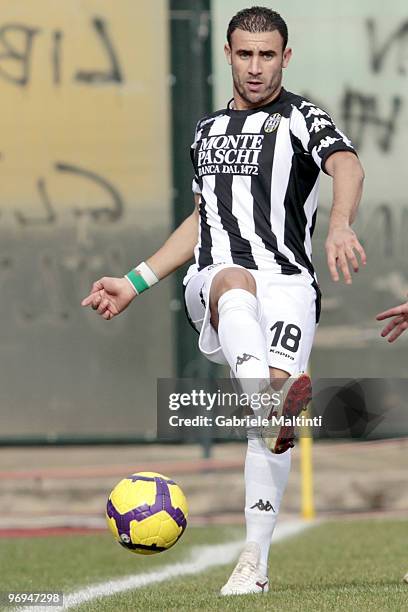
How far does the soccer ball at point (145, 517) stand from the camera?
5703 millimetres

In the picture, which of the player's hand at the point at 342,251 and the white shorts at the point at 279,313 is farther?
the white shorts at the point at 279,313

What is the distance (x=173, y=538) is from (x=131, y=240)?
6.14m

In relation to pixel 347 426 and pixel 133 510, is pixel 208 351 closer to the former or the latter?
pixel 133 510

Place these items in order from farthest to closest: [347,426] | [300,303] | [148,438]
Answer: [148,438]
[347,426]
[300,303]

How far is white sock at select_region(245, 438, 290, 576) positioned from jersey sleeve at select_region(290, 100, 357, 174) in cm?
117

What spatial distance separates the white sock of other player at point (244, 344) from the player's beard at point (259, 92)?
0.90 metres

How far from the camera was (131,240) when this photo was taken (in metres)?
11.7

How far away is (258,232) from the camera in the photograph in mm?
6105

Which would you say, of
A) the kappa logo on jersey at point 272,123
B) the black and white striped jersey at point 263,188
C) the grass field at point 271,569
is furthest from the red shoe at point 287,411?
the kappa logo on jersey at point 272,123

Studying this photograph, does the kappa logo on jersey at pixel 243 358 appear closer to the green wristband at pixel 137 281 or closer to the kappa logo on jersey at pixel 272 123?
the green wristband at pixel 137 281

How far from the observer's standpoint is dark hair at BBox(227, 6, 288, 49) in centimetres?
603

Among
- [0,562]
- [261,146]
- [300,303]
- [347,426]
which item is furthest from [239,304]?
[347,426]

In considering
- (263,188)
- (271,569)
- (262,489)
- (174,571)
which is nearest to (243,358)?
(262,489)

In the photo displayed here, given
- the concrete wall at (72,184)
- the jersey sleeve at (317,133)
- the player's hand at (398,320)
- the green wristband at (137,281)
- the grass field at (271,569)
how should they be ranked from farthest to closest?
the concrete wall at (72,184), the green wristband at (137,281), the player's hand at (398,320), the jersey sleeve at (317,133), the grass field at (271,569)
